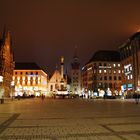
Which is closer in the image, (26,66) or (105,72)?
(105,72)

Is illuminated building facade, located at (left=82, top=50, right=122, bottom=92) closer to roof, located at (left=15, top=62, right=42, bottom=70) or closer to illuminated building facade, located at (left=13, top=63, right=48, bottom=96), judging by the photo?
illuminated building facade, located at (left=13, top=63, right=48, bottom=96)

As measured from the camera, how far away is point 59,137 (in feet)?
32.2

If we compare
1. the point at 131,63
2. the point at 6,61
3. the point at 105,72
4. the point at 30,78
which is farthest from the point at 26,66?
the point at 131,63

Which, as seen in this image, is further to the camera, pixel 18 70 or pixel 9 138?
pixel 18 70

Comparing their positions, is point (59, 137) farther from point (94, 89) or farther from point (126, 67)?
point (94, 89)

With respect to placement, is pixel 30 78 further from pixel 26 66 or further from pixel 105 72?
pixel 105 72

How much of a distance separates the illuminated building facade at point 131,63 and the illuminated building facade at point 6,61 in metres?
54.1

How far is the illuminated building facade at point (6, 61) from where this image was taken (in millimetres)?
88606

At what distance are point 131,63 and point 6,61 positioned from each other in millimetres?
55965

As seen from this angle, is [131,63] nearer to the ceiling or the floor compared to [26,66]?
nearer to the floor

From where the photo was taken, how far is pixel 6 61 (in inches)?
3745

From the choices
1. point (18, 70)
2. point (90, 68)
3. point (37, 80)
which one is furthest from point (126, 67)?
point (18, 70)

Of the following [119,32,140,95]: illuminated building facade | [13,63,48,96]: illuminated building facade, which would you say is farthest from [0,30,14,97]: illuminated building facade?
[119,32,140,95]: illuminated building facade

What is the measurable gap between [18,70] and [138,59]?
8670 cm
